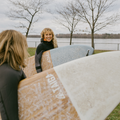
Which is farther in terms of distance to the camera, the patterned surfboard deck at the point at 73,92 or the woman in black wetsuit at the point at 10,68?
the patterned surfboard deck at the point at 73,92

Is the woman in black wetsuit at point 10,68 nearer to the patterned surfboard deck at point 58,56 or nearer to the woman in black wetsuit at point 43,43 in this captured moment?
the woman in black wetsuit at point 43,43

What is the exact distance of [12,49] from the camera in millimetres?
1408

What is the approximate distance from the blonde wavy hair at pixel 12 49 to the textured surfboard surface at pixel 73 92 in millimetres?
351

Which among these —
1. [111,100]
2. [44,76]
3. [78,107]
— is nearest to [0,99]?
[44,76]

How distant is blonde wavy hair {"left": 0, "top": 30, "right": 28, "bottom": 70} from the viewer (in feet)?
4.55

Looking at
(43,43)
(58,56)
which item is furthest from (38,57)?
(58,56)

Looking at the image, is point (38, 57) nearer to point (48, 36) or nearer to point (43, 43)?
point (43, 43)

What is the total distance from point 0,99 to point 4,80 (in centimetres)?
21

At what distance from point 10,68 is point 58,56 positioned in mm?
2040

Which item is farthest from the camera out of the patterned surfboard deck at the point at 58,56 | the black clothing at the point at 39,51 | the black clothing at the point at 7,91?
the patterned surfboard deck at the point at 58,56

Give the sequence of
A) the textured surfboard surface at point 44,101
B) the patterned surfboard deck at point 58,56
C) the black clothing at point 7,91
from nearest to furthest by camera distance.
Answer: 1. the black clothing at point 7,91
2. the textured surfboard surface at point 44,101
3. the patterned surfboard deck at point 58,56

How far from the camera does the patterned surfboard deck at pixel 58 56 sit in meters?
3.21

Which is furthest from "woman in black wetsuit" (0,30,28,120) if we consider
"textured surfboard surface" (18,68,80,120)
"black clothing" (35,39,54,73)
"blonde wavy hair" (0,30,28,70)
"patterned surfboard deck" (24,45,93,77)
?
"patterned surfboard deck" (24,45,93,77)

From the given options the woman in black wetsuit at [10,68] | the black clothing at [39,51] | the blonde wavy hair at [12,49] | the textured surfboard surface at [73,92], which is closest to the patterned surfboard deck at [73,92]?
the textured surfboard surface at [73,92]
